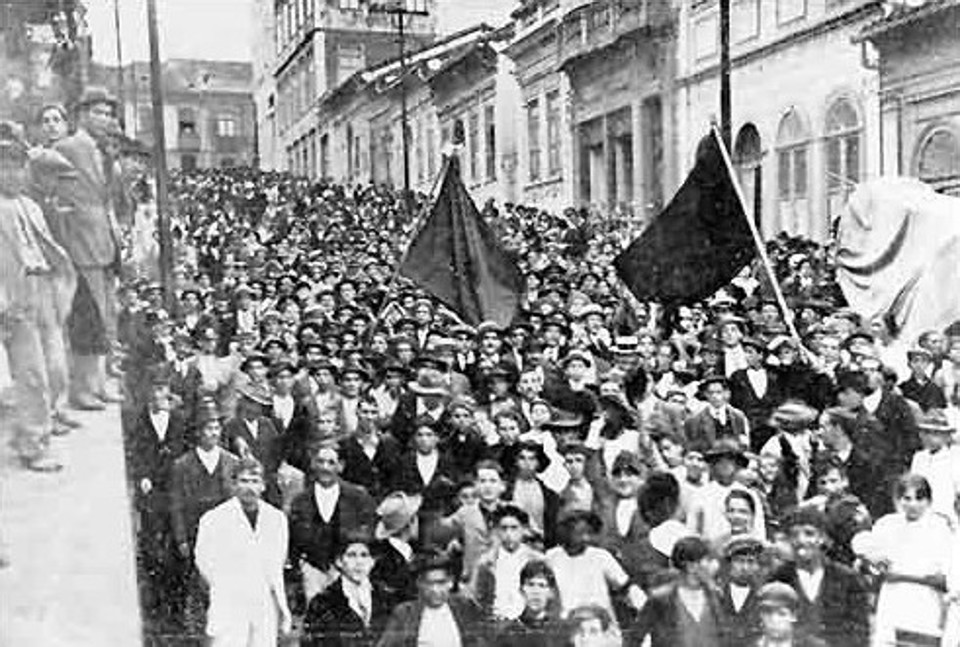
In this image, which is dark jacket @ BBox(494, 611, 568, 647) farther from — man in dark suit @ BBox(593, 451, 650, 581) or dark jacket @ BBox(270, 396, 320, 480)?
dark jacket @ BBox(270, 396, 320, 480)

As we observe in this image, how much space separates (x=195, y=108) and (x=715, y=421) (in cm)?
191

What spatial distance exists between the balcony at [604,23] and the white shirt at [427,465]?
6.56ft

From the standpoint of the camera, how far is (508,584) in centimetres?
351

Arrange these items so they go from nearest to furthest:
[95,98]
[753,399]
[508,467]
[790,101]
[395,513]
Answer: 1. [95,98]
2. [395,513]
3. [508,467]
4. [753,399]
5. [790,101]

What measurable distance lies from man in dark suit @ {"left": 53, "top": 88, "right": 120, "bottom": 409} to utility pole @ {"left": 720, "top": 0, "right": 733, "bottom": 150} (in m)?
2.28

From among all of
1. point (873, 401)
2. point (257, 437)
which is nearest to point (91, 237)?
point (257, 437)

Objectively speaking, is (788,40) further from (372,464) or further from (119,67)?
(119,67)

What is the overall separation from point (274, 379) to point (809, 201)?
2177mm

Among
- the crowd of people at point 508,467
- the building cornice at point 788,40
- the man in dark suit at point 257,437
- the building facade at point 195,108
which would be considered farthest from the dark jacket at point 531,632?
the building cornice at point 788,40

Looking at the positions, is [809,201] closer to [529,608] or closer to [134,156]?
[529,608]

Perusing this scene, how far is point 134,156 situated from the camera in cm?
376

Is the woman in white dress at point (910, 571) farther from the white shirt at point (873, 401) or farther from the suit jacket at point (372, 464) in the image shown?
the suit jacket at point (372, 464)

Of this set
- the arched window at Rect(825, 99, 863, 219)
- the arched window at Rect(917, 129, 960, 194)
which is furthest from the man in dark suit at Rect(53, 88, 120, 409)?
the arched window at Rect(917, 129, 960, 194)

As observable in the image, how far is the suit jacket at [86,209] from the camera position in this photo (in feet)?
11.6
